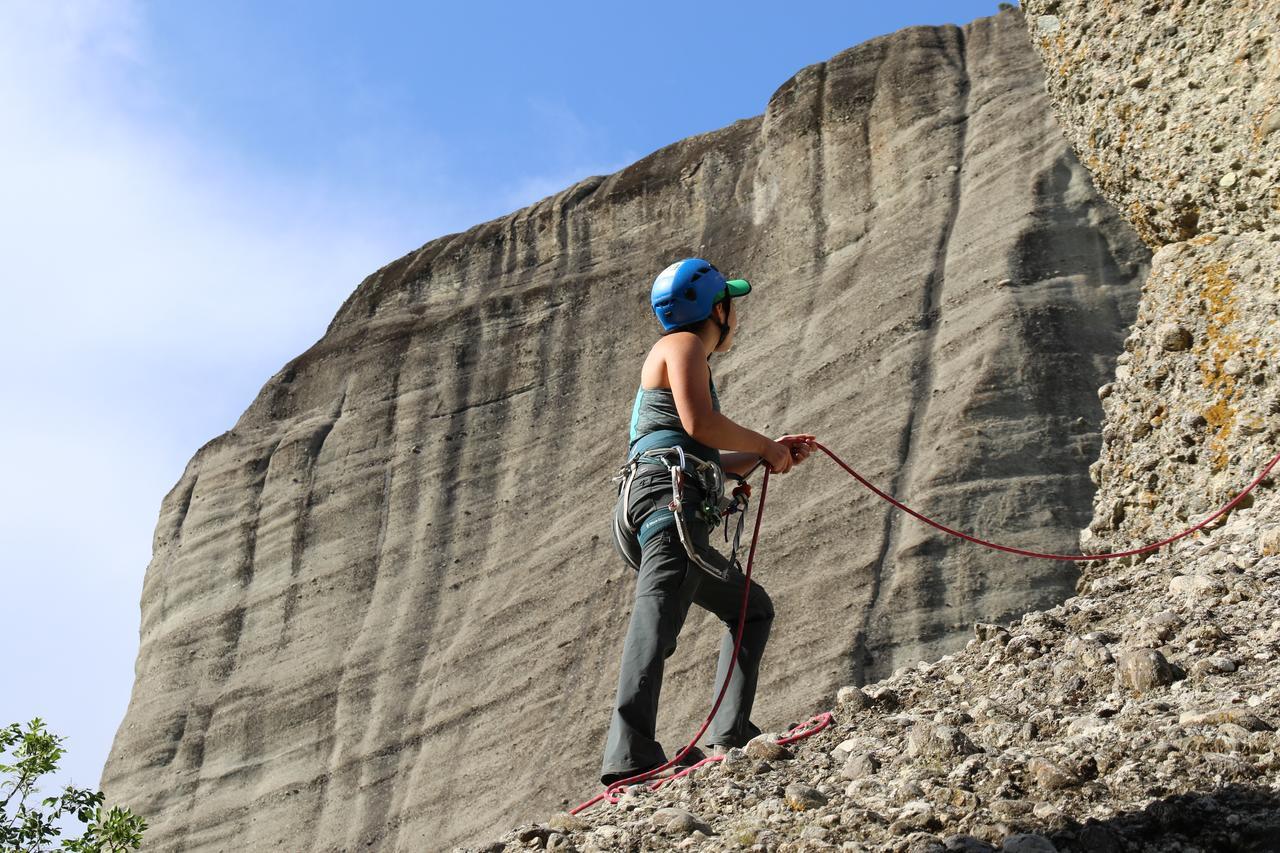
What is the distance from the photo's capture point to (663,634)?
5.19m

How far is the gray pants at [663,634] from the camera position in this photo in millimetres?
5129

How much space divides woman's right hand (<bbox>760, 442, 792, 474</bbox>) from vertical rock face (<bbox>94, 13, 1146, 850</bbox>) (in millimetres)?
9076

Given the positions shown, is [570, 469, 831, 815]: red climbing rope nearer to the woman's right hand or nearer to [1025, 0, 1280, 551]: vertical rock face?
the woman's right hand

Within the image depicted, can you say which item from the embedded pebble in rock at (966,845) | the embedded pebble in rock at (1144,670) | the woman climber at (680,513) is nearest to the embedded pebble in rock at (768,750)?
the woman climber at (680,513)

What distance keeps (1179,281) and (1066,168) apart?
48.0 ft

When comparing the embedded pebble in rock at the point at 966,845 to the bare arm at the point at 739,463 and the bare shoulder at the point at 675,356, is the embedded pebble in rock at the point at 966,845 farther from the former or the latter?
the bare arm at the point at 739,463

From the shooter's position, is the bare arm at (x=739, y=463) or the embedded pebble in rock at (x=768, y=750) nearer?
the embedded pebble in rock at (x=768, y=750)

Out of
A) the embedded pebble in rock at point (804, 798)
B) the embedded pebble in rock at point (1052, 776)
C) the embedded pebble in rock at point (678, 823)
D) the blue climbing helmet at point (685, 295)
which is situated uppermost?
the blue climbing helmet at point (685, 295)

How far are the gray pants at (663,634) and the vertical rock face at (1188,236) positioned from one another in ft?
4.43

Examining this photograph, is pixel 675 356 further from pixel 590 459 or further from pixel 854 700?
pixel 590 459

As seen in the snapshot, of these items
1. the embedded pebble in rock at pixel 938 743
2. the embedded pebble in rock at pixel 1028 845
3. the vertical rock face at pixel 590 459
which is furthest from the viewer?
the vertical rock face at pixel 590 459

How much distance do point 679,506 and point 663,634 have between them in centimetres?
41

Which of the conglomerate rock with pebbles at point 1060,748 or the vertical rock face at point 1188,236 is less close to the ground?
the vertical rock face at point 1188,236

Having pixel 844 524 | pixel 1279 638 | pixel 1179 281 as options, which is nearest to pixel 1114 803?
pixel 1279 638
